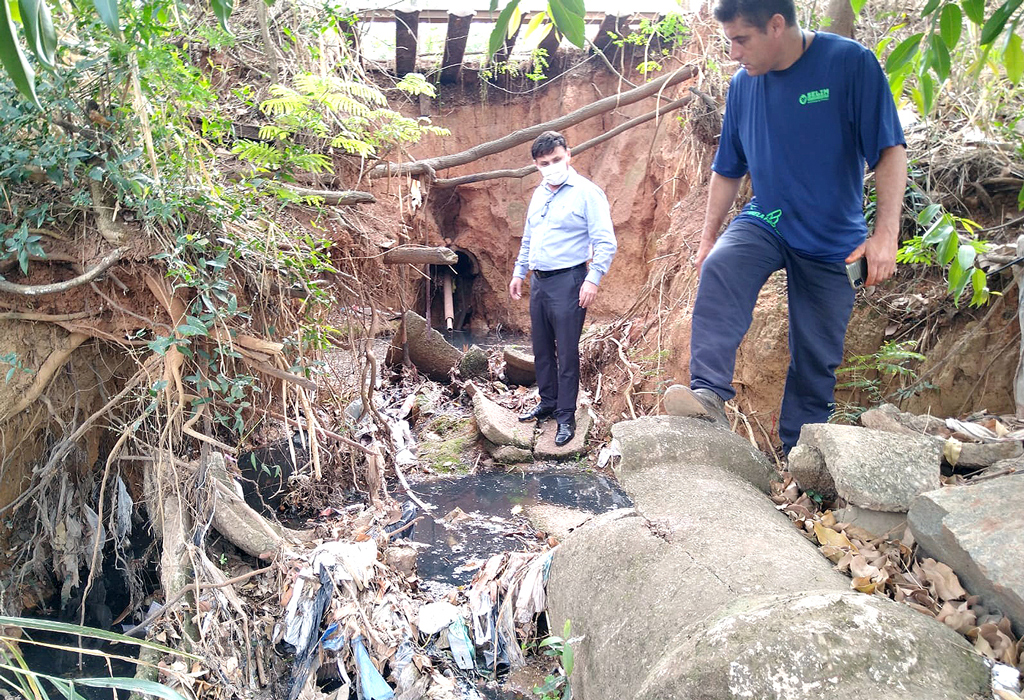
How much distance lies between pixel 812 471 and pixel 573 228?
3.13m

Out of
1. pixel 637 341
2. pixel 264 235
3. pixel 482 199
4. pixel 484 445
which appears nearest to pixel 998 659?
pixel 264 235

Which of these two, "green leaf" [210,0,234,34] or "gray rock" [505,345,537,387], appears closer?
"green leaf" [210,0,234,34]

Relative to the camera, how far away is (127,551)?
12.5 ft

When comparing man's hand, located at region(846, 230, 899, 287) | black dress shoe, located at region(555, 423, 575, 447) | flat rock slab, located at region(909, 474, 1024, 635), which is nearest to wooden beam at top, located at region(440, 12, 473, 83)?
black dress shoe, located at region(555, 423, 575, 447)

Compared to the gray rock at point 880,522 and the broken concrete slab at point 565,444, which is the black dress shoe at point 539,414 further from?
the gray rock at point 880,522

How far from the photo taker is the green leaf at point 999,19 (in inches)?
63.8

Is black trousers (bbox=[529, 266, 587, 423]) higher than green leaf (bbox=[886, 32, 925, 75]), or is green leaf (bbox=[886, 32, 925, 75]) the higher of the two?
green leaf (bbox=[886, 32, 925, 75])

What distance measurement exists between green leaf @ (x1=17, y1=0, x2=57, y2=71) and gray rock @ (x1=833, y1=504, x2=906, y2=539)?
7.62 feet

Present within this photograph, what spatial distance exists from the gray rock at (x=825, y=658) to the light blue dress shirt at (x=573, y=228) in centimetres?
379

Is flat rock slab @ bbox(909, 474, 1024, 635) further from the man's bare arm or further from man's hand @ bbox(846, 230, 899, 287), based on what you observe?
the man's bare arm

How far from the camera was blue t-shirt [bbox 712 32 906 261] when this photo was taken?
8.64ft

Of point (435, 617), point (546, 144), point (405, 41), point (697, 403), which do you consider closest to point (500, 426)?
point (546, 144)

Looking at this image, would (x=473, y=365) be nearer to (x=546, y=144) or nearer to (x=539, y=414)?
(x=539, y=414)

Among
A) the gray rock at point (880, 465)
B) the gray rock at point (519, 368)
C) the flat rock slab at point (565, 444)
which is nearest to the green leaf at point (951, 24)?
the gray rock at point (880, 465)
